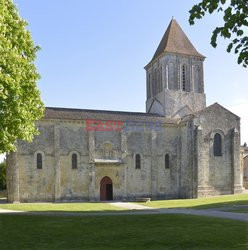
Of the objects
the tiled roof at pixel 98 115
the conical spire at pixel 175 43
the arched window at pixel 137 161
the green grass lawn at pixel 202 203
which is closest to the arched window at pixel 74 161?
the tiled roof at pixel 98 115

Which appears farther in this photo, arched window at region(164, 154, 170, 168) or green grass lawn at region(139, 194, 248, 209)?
arched window at region(164, 154, 170, 168)

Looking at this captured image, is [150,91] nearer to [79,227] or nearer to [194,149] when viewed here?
[194,149]

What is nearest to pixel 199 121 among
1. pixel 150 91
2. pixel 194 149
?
pixel 194 149

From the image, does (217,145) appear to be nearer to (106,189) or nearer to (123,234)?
(106,189)

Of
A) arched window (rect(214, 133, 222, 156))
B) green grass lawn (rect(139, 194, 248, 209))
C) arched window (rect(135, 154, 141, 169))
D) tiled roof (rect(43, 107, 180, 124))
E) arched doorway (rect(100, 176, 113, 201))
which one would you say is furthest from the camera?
arched window (rect(214, 133, 222, 156))

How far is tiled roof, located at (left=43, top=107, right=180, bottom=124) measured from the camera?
109 ft

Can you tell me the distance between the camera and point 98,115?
35094 millimetres

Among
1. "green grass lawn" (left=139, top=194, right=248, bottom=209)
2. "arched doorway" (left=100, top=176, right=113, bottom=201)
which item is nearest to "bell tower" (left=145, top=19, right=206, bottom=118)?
"arched doorway" (left=100, top=176, right=113, bottom=201)

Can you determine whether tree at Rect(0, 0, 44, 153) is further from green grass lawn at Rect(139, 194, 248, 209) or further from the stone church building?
the stone church building

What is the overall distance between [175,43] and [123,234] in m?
33.3

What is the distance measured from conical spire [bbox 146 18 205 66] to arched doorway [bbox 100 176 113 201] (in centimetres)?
1656

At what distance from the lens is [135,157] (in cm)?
3512

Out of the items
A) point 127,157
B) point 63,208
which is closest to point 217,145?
point 127,157

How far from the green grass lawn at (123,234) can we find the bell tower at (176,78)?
2504 cm
